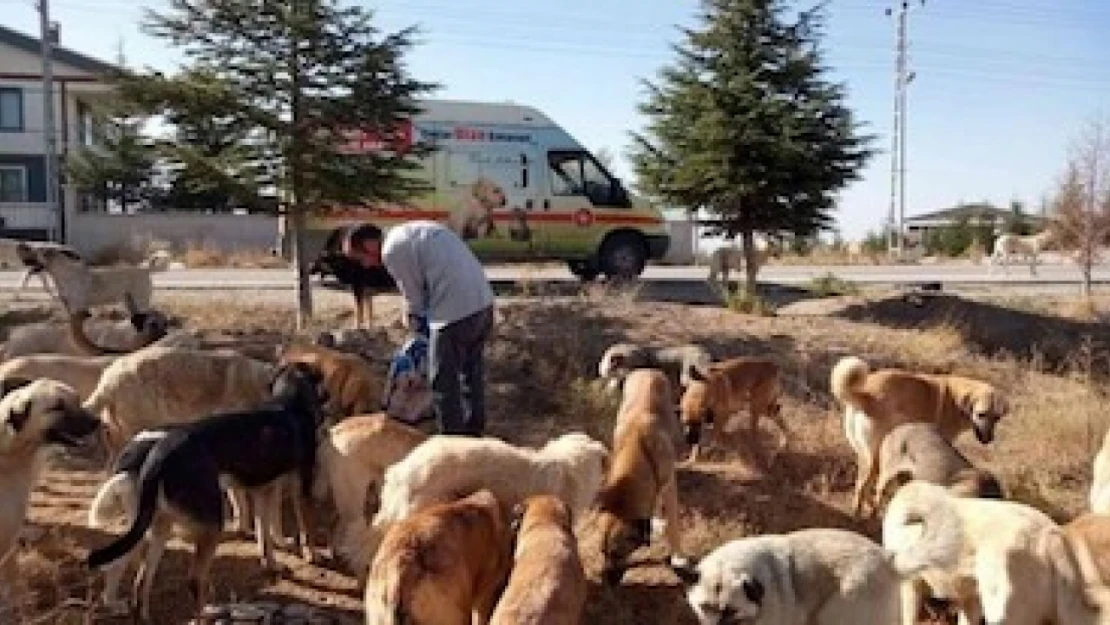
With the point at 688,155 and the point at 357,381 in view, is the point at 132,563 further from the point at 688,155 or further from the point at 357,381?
→ the point at 688,155

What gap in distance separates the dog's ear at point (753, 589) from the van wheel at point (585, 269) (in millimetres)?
17032

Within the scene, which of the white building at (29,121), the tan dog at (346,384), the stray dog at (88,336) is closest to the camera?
the tan dog at (346,384)

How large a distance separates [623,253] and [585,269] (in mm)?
766

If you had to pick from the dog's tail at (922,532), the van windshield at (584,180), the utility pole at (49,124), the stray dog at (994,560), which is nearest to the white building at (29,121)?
the utility pole at (49,124)

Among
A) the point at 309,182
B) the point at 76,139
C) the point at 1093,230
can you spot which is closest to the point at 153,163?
the point at 309,182

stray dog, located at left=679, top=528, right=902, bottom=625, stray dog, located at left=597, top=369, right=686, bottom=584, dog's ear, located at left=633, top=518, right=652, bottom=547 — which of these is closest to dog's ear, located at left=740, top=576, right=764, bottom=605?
stray dog, located at left=679, top=528, right=902, bottom=625

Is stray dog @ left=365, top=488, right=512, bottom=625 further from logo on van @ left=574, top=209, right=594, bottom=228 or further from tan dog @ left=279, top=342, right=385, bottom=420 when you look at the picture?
logo on van @ left=574, top=209, right=594, bottom=228

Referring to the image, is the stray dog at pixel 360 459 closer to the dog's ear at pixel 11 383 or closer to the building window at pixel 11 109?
the dog's ear at pixel 11 383

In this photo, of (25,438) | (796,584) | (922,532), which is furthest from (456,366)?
(922,532)

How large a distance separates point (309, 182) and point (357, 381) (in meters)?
5.12

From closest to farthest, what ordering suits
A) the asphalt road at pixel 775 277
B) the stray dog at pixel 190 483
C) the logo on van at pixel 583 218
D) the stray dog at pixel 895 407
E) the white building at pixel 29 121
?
the stray dog at pixel 190 483, the stray dog at pixel 895 407, the asphalt road at pixel 775 277, the logo on van at pixel 583 218, the white building at pixel 29 121

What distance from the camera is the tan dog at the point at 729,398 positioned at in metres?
9.34

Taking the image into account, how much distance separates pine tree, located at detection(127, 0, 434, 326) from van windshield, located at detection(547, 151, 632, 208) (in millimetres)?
8053

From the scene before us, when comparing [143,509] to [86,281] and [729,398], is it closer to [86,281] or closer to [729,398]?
[729,398]
